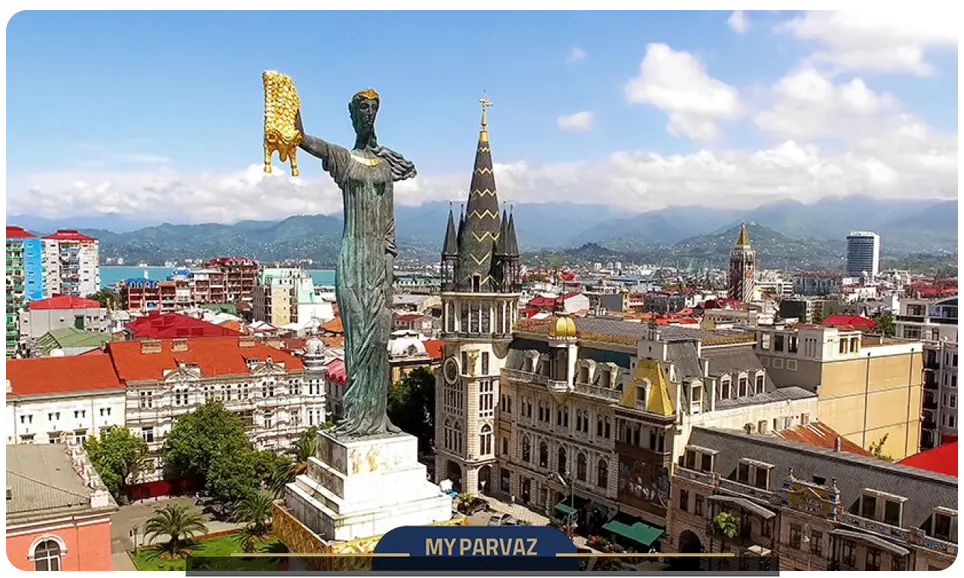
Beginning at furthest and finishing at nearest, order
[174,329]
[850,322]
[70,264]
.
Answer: [70,264] → [850,322] → [174,329]

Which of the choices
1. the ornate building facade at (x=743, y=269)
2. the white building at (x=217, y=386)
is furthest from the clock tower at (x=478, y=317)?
the ornate building facade at (x=743, y=269)

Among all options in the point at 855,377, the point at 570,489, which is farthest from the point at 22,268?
the point at 855,377

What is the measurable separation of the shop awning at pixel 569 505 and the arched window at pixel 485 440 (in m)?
6.63

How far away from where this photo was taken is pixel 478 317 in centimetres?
4391

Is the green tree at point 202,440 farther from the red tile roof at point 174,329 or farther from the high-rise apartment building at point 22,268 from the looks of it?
the high-rise apartment building at point 22,268

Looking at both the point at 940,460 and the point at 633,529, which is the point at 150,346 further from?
the point at 940,460

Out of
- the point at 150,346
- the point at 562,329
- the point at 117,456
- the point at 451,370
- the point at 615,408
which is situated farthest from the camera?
the point at 150,346

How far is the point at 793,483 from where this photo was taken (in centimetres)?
2828

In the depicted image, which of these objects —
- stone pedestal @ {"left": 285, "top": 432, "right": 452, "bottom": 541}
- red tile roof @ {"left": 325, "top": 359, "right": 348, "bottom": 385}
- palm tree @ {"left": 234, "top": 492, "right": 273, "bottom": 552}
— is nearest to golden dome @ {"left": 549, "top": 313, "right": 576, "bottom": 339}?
palm tree @ {"left": 234, "top": 492, "right": 273, "bottom": 552}

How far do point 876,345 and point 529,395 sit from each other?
65.8ft

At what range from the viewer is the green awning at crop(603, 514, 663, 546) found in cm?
3344

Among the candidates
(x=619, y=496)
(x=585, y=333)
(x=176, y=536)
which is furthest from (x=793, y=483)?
(x=176, y=536)

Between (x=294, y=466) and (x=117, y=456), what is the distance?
32.0ft

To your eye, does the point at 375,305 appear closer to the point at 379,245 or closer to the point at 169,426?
the point at 379,245
